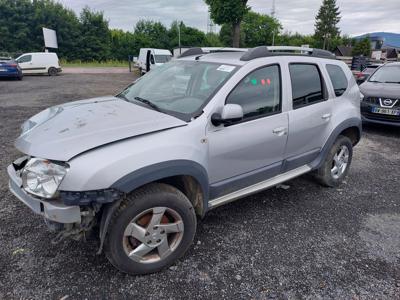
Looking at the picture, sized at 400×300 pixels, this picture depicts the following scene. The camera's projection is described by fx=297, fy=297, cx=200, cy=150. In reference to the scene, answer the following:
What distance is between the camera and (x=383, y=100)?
6.79 meters

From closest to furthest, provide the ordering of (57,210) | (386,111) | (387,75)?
(57,210), (386,111), (387,75)

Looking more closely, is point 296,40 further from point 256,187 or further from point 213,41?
point 256,187

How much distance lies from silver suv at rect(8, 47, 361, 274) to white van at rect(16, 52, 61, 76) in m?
21.1

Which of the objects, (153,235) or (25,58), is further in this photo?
(25,58)

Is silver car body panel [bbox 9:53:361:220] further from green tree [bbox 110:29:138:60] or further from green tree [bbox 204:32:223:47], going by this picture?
green tree [bbox 204:32:223:47]

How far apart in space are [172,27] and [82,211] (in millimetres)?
53761

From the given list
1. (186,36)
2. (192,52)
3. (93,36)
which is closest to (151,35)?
(186,36)

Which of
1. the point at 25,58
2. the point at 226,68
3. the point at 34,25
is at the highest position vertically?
the point at 34,25

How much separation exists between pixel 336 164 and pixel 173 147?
283cm

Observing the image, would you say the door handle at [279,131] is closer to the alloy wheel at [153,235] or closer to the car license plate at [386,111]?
the alloy wheel at [153,235]

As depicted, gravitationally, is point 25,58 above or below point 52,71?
above

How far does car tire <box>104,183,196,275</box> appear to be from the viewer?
221 centimetres

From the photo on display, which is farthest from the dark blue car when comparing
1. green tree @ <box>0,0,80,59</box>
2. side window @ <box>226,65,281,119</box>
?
green tree @ <box>0,0,80,59</box>

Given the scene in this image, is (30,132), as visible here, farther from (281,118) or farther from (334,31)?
(334,31)
